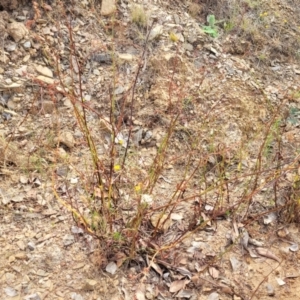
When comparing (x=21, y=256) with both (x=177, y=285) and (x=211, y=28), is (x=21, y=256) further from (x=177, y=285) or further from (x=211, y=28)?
(x=211, y=28)

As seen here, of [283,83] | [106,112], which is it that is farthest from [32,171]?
[283,83]

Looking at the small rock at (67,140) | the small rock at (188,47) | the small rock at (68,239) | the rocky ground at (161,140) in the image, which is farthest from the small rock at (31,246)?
the small rock at (188,47)

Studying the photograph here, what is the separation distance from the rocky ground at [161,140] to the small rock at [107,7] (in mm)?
10

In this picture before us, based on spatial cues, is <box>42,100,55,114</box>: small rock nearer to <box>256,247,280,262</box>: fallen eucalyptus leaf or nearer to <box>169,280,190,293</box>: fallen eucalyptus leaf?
<box>169,280,190,293</box>: fallen eucalyptus leaf

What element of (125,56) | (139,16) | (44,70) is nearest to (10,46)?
(44,70)

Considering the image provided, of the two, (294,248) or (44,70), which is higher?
(44,70)

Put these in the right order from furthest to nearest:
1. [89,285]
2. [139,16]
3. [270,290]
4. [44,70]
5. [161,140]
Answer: [139,16] → [44,70] → [161,140] → [270,290] → [89,285]

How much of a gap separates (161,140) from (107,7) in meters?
1.17

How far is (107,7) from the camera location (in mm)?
3156

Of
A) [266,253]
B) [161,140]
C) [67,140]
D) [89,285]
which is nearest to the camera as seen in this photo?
[89,285]

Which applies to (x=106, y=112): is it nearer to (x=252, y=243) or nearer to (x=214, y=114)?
(x=214, y=114)

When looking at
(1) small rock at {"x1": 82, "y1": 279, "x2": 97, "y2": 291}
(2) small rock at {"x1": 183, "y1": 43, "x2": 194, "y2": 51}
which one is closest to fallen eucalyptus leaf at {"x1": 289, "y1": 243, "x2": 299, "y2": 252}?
(1) small rock at {"x1": 82, "y1": 279, "x2": 97, "y2": 291}

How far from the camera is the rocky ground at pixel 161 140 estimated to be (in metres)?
2.04

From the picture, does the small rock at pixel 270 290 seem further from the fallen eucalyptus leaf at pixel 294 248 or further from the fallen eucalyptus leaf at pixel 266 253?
the fallen eucalyptus leaf at pixel 294 248
